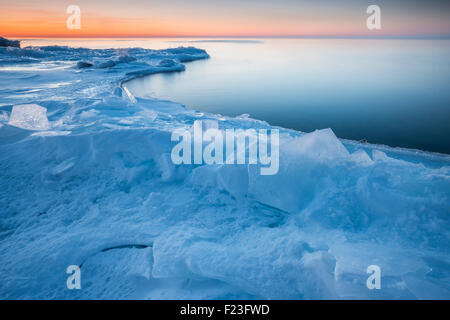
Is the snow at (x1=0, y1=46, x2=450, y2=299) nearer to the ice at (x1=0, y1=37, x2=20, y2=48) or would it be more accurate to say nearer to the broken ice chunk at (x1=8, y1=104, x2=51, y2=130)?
the broken ice chunk at (x1=8, y1=104, x2=51, y2=130)

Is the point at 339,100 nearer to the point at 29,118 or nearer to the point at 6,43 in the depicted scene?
the point at 29,118

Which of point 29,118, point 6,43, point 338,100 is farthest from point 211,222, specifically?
point 6,43

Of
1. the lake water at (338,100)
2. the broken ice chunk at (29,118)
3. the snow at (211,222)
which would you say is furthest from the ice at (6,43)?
the snow at (211,222)

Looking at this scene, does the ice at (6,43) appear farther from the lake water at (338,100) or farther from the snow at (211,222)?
the snow at (211,222)
